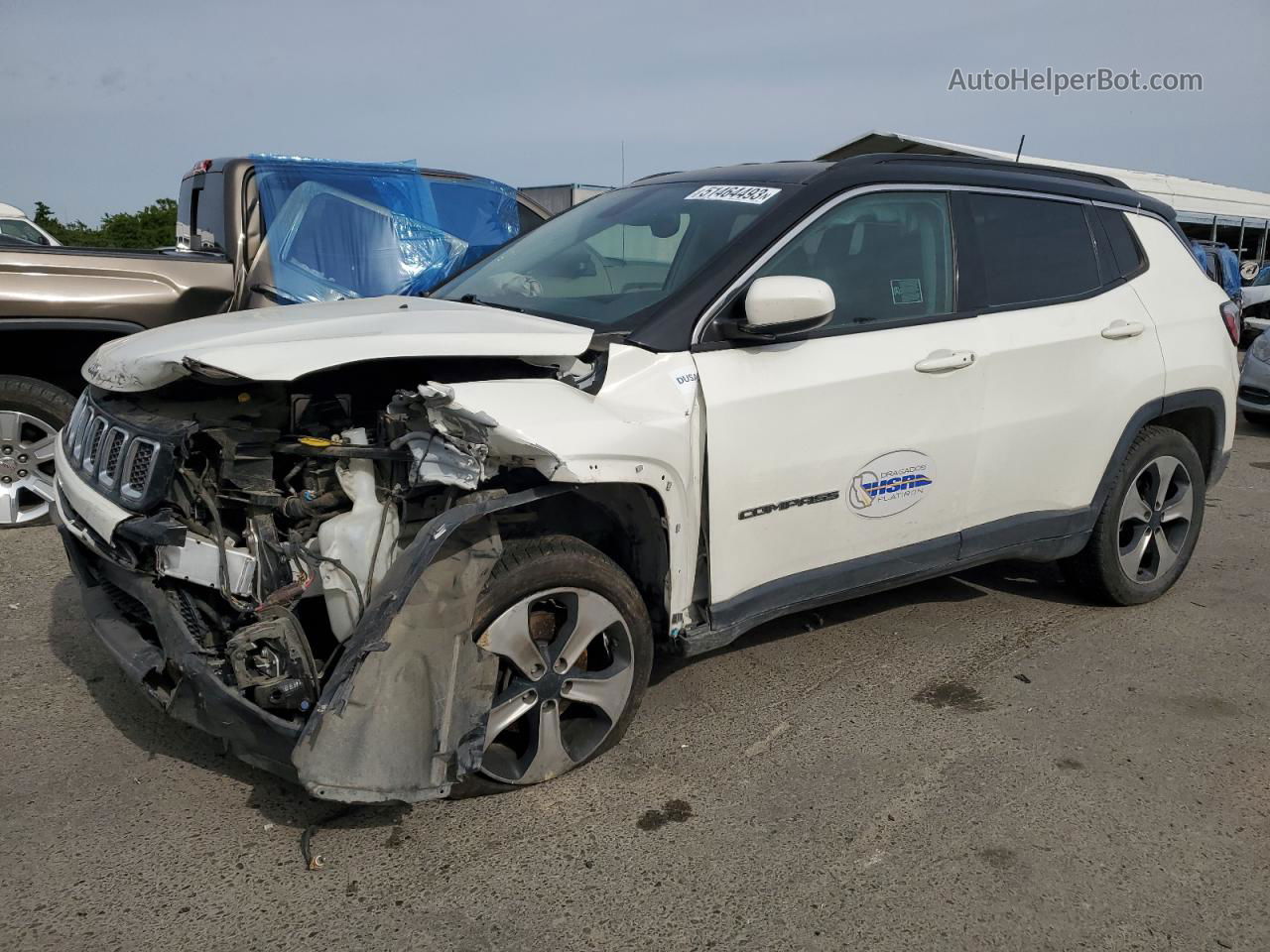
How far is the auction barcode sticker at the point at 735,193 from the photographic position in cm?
358

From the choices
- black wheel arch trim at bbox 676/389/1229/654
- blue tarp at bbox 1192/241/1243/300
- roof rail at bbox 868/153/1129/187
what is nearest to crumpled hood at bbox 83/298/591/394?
black wheel arch trim at bbox 676/389/1229/654

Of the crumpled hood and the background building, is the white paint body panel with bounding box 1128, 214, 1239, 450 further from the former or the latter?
the background building

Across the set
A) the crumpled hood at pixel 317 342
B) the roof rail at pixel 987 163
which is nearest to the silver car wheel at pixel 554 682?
the crumpled hood at pixel 317 342

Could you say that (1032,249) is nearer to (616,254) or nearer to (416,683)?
(616,254)

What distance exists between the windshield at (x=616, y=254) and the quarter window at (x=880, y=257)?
23 cm

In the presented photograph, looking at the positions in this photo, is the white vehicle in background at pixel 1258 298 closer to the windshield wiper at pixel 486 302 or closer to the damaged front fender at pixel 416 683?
the windshield wiper at pixel 486 302

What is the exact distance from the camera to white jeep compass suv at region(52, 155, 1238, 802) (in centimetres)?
273

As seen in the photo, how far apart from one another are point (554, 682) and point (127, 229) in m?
26.1

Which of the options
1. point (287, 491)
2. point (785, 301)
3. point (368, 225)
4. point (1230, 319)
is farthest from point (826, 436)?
point (368, 225)

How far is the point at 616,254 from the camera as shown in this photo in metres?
3.87

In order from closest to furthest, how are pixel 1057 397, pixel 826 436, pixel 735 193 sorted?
pixel 826 436 → pixel 735 193 → pixel 1057 397

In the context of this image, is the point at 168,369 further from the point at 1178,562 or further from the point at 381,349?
the point at 1178,562

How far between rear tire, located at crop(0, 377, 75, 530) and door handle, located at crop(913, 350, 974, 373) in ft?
14.6

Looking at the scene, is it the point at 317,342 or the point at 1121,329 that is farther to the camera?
the point at 1121,329
